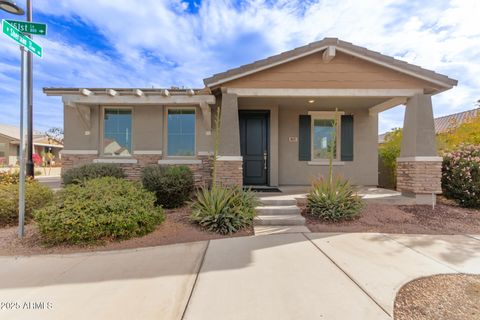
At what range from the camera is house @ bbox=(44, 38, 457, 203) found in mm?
6184

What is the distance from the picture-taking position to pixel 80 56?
31.7 ft

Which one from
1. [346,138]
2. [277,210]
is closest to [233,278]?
[277,210]

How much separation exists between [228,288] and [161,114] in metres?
6.28

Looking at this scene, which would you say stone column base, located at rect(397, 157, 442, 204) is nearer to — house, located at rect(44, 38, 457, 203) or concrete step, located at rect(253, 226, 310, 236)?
house, located at rect(44, 38, 457, 203)

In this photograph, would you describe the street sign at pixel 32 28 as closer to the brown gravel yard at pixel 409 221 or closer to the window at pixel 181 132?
the window at pixel 181 132

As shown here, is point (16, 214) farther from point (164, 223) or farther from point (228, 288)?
point (228, 288)

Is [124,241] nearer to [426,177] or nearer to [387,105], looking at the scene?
[426,177]

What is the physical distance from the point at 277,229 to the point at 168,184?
2855 mm

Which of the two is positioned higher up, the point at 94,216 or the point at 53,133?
the point at 53,133

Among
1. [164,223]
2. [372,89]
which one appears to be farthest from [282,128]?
[164,223]

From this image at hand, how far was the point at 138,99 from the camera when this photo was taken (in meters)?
7.08

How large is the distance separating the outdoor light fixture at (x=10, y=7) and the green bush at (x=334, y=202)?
6.87m

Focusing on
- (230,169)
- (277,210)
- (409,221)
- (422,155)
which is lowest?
(409,221)

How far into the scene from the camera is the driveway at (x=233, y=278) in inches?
92.3
